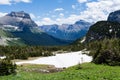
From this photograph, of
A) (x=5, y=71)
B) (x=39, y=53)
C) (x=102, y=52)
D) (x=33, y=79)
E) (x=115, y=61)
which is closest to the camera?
(x=33, y=79)

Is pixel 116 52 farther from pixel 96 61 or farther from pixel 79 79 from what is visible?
pixel 79 79

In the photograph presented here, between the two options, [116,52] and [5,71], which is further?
[116,52]

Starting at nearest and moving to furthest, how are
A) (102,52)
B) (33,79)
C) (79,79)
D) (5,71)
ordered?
1. (79,79)
2. (33,79)
3. (5,71)
4. (102,52)

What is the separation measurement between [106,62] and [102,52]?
12.9 ft

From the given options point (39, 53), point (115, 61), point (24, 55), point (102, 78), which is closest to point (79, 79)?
point (102, 78)

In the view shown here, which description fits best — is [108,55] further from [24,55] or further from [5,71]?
[24,55]

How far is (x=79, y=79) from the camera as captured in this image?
35.7m

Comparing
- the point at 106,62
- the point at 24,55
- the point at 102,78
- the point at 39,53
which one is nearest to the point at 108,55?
the point at 106,62

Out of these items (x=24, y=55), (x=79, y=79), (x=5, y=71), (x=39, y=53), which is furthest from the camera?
(x=39, y=53)

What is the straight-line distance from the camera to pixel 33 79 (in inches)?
1524

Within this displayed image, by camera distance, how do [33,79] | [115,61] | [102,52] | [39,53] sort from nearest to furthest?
[33,79] < [115,61] < [102,52] < [39,53]

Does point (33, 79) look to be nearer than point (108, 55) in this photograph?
Yes

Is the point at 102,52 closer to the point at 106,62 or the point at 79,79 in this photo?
the point at 106,62

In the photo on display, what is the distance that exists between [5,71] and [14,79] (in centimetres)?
1523
